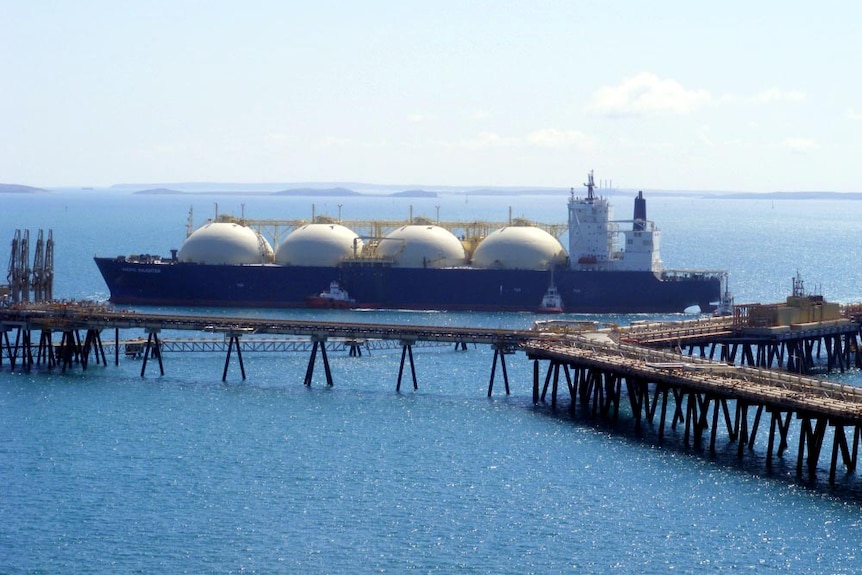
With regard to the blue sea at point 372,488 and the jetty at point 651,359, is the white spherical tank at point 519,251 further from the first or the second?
the blue sea at point 372,488

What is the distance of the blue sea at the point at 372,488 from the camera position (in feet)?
145

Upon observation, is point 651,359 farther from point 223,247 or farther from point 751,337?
point 223,247

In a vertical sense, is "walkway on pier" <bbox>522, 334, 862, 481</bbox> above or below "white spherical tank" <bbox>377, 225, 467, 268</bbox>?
below

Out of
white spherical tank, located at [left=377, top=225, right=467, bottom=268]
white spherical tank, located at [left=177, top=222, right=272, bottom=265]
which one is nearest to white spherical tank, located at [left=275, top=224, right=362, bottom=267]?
white spherical tank, located at [left=177, top=222, right=272, bottom=265]

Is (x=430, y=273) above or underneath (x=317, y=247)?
underneath

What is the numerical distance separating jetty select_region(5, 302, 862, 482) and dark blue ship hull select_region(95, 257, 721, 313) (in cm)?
2369

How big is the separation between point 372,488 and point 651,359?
18260 millimetres

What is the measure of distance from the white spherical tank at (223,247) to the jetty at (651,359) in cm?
2799

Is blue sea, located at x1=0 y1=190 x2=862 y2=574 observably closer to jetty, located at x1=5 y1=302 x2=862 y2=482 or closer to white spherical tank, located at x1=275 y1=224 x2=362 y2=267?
jetty, located at x1=5 y1=302 x2=862 y2=482

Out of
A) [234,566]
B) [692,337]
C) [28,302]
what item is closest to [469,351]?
[692,337]

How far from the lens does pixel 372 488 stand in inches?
2035

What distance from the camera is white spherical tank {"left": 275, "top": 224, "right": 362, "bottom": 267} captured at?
391ft

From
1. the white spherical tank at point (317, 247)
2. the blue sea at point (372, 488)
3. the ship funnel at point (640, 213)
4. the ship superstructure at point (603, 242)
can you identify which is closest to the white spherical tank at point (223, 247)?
the white spherical tank at point (317, 247)

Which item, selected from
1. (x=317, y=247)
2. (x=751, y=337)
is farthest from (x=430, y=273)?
(x=751, y=337)
